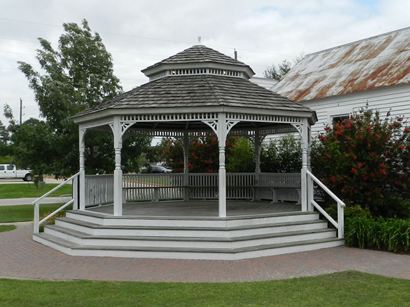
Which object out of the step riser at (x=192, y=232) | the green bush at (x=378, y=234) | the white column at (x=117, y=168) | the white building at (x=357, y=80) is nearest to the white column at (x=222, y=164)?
the step riser at (x=192, y=232)

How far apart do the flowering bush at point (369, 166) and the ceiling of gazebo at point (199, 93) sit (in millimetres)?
1198

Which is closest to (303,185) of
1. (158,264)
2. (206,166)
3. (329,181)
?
(329,181)

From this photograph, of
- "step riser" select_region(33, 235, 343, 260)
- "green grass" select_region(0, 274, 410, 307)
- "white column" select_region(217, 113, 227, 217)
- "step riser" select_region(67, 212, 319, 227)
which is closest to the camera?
"green grass" select_region(0, 274, 410, 307)

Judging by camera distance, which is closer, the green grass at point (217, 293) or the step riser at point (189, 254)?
the green grass at point (217, 293)

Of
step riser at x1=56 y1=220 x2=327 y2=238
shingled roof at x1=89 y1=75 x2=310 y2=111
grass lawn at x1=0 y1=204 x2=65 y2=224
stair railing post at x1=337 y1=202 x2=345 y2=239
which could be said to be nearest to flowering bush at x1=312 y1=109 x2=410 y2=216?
stair railing post at x1=337 y1=202 x2=345 y2=239

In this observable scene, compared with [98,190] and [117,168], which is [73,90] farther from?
[117,168]

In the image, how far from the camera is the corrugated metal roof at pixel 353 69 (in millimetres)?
16812

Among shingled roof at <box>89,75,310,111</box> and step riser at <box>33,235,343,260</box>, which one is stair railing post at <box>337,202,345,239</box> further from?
shingled roof at <box>89,75,310,111</box>

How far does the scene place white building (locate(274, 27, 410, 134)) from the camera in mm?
16141

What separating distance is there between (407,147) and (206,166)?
954 centimetres

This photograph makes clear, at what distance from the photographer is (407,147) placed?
13.2 meters

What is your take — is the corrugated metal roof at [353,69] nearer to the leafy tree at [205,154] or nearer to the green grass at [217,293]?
the leafy tree at [205,154]

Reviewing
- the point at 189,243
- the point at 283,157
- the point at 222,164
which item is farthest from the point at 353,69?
the point at 189,243

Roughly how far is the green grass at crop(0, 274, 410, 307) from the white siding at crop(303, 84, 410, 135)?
29.9ft
